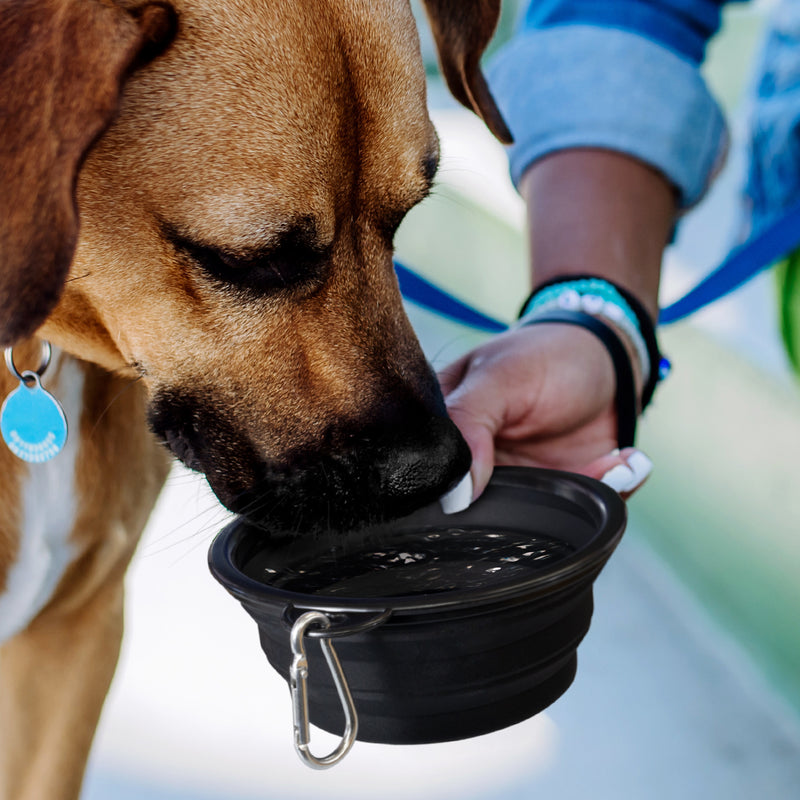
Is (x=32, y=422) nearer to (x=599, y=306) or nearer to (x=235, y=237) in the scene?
(x=235, y=237)

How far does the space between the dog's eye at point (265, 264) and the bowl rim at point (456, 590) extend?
0.74 ft

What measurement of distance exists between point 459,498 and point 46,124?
0.51 m

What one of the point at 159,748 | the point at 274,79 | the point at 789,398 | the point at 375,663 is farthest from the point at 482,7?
the point at 159,748

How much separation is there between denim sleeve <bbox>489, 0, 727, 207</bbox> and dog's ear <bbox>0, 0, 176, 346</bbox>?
2.88 ft

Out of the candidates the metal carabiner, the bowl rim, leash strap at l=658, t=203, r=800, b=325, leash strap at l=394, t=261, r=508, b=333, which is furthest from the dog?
leash strap at l=658, t=203, r=800, b=325

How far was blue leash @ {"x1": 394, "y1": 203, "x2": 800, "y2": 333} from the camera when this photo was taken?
1419 mm

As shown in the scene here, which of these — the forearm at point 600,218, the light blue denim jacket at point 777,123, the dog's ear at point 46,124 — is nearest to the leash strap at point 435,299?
the forearm at point 600,218

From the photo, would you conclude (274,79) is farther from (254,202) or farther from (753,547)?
(753,547)

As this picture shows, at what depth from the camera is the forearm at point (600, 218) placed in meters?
1.44

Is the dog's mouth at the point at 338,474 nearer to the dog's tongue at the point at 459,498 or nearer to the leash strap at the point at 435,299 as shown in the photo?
the dog's tongue at the point at 459,498

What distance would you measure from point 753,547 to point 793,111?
825 millimetres

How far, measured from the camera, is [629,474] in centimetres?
116

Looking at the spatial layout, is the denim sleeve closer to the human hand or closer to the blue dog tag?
the human hand

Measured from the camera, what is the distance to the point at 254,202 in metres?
0.89
